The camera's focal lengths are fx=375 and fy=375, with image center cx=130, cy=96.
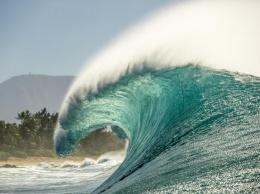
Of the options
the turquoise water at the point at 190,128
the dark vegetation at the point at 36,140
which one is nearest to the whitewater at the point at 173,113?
the turquoise water at the point at 190,128

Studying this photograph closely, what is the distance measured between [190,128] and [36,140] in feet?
170

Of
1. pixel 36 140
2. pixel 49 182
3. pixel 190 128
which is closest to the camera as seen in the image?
pixel 190 128

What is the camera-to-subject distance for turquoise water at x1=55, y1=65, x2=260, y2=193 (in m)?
3.48

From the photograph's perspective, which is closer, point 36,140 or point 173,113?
point 173,113

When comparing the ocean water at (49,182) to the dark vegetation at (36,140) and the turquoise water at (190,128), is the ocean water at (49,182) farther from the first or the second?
the dark vegetation at (36,140)

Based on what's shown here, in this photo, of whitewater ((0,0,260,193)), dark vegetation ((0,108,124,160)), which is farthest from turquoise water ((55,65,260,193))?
dark vegetation ((0,108,124,160))

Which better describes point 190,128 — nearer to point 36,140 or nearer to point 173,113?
point 173,113

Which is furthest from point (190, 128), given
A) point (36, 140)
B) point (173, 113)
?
point (36, 140)

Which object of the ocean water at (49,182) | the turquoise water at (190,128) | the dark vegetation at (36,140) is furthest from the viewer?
the dark vegetation at (36,140)

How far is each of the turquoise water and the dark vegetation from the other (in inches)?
1475

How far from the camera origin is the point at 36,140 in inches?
2179

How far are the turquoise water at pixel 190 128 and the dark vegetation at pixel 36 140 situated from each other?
37.5 m

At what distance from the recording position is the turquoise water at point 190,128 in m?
3.48

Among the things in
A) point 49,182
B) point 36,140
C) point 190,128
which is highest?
point 36,140
